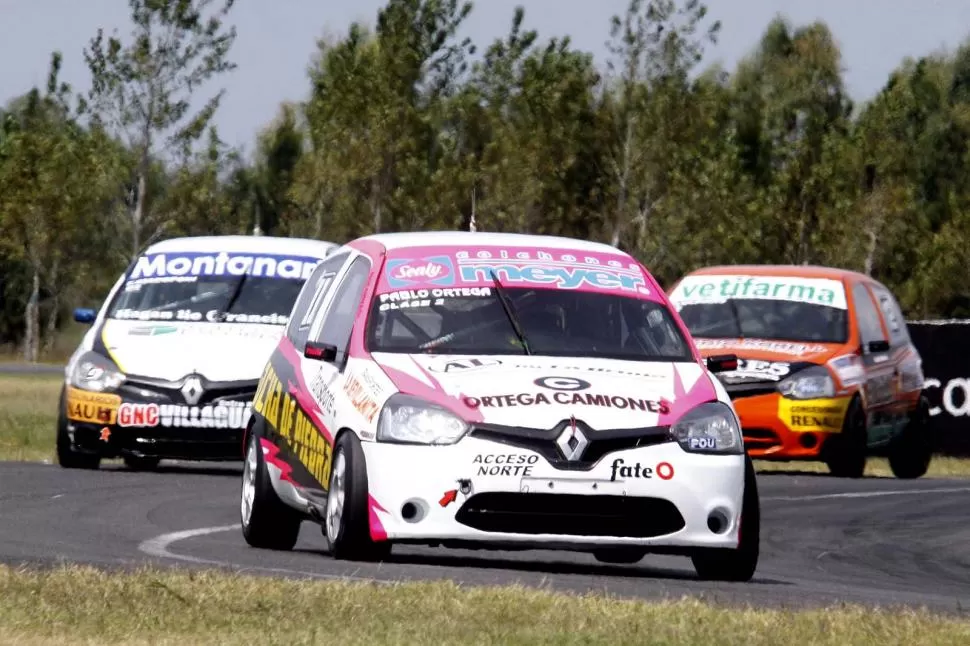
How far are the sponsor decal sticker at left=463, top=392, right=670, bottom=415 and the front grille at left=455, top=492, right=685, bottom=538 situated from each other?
0.35 meters

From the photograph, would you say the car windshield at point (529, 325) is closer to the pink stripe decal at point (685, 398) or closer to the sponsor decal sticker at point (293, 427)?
the pink stripe decal at point (685, 398)

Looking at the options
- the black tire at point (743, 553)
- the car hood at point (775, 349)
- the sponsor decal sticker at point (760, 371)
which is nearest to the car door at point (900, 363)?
the car hood at point (775, 349)

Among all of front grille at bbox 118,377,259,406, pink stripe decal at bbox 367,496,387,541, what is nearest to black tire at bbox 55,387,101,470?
front grille at bbox 118,377,259,406

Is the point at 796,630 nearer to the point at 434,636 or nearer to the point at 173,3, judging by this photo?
the point at 434,636

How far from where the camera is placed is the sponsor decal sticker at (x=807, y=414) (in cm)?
1858

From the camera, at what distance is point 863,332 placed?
63.7ft

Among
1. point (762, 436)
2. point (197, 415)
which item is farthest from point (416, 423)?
point (762, 436)

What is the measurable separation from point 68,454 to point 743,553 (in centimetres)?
776

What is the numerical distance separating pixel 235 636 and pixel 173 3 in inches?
1916

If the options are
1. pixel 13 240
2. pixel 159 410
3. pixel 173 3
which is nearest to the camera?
pixel 159 410

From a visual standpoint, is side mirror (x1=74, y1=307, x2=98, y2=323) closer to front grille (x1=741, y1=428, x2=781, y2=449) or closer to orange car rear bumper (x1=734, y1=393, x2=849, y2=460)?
orange car rear bumper (x1=734, y1=393, x2=849, y2=460)

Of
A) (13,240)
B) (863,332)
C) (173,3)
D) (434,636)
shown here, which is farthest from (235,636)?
(13,240)

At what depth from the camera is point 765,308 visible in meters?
19.5

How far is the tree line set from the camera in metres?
56.9
